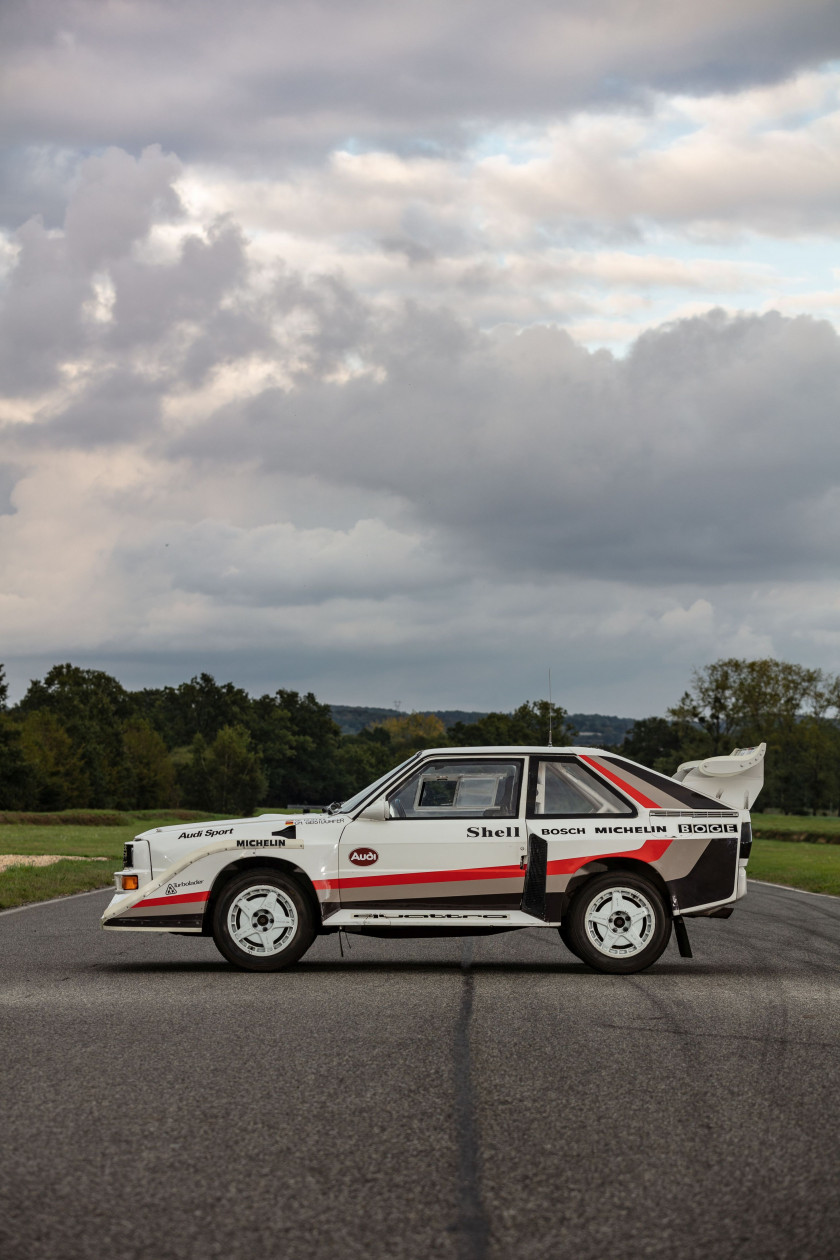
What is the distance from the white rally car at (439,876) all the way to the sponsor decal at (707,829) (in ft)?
0.04

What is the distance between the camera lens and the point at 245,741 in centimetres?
12394

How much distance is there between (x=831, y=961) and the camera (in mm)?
11359

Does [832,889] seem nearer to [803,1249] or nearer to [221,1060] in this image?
[221,1060]

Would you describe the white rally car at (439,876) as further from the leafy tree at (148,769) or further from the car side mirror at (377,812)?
the leafy tree at (148,769)

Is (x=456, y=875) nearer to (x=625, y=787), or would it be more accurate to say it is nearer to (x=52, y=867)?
(x=625, y=787)

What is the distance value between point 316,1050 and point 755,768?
5237 millimetres

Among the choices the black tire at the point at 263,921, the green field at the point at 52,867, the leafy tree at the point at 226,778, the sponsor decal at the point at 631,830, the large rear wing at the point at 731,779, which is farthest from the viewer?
the leafy tree at the point at 226,778

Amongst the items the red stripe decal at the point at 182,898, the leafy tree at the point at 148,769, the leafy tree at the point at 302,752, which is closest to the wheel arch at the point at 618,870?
the red stripe decal at the point at 182,898

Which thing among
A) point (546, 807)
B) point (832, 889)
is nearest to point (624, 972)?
point (546, 807)

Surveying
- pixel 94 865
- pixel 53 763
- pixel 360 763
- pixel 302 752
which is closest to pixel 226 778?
pixel 53 763

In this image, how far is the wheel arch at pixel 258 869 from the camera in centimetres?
1018

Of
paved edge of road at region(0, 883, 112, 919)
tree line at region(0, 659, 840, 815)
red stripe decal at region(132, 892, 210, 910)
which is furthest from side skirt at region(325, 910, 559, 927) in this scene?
tree line at region(0, 659, 840, 815)

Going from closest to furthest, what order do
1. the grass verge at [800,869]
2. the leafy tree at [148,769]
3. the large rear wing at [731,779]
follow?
1. the large rear wing at [731,779]
2. the grass verge at [800,869]
3. the leafy tree at [148,769]

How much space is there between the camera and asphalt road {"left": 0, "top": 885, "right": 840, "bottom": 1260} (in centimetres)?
419
